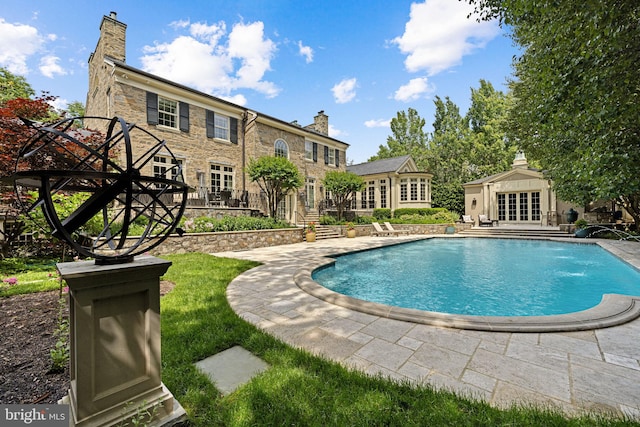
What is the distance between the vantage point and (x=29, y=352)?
8.67 feet

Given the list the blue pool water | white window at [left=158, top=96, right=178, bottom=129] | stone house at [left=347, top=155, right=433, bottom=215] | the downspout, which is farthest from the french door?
white window at [left=158, top=96, right=178, bottom=129]

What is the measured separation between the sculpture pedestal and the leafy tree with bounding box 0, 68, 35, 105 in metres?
22.5

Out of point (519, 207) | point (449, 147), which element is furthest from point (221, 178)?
point (449, 147)

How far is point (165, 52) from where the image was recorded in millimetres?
12109

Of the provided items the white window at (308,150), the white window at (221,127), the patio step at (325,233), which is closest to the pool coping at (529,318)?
the patio step at (325,233)

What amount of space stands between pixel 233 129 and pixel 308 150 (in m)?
5.72

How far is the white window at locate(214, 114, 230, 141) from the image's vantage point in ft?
46.6

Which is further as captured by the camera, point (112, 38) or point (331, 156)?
point (331, 156)

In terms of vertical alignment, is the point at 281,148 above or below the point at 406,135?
below

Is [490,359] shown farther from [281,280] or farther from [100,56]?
[100,56]

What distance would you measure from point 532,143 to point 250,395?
15.6 meters

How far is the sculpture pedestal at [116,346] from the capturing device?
1424 millimetres

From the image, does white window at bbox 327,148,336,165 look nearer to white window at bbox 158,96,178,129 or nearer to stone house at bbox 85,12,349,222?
stone house at bbox 85,12,349,222

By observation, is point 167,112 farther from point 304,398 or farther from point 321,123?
point 304,398
